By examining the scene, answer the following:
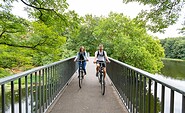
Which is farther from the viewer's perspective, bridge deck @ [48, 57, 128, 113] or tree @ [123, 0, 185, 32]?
tree @ [123, 0, 185, 32]

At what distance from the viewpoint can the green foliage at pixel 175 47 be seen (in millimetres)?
61366

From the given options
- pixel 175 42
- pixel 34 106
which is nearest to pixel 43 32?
pixel 34 106

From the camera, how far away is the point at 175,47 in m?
64.3

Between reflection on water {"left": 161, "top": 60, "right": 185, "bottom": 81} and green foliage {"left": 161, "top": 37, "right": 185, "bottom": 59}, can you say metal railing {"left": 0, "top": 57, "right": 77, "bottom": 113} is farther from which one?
green foliage {"left": 161, "top": 37, "right": 185, "bottom": 59}

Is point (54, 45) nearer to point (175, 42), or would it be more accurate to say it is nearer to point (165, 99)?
point (165, 99)

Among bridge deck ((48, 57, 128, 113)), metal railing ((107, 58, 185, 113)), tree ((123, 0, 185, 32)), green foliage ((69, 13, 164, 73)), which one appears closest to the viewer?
metal railing ((107, 58, 185, 113))

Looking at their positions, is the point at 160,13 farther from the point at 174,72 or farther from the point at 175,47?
the point at 175,47

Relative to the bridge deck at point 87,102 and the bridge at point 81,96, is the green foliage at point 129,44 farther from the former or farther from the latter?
the bridge at point 81,96

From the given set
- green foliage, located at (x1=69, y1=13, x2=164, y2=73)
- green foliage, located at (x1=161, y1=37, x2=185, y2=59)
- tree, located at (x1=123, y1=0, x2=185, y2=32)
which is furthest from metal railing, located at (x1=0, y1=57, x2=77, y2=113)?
green foliage, located at (x1=161, y1=37, x2=185, y2=59)

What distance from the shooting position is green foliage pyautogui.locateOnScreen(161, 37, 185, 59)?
2416 inches

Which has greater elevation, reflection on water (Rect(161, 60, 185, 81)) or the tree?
the tree

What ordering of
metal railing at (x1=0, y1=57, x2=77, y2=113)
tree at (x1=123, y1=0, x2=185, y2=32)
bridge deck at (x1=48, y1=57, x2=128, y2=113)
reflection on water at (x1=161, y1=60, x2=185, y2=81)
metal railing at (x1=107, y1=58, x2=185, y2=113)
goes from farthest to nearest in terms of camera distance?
reflection on water at (x1=161, y1=60, x2=185, y2=81) → tree at (x1=123, y1=0, x2=185, y2=32) → bridge deck at (x1=48, y1=57, x2=128, y2=113) → metal railing at (x1=0, y1=57, x2=77, y2=113) → metal railing at (x1=107, y1=58, x2=185, y2=113)

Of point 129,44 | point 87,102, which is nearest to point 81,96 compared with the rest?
point 87,102

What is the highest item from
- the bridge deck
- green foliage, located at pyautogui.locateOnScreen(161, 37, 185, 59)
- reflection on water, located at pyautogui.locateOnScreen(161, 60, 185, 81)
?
green foliage, located at pyautogui.locateOnScreen(161, 37, 185, 59)
